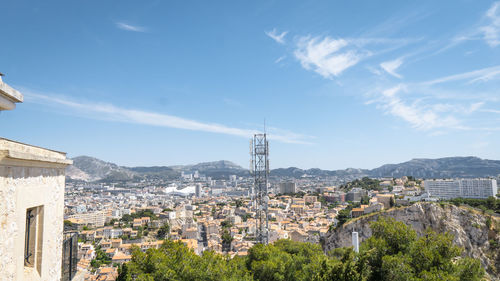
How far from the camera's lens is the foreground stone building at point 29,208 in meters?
2.84

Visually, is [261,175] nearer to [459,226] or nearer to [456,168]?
[459,226]

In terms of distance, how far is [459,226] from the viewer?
24484 millimetres

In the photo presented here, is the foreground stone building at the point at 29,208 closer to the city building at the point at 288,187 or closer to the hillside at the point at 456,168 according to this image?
the city building at the point at 288,187

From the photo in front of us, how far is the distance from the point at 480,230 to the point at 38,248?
29.0 metres

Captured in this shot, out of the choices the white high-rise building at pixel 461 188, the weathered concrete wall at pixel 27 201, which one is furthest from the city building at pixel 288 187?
the weathered concrete wall at pixel 27 201

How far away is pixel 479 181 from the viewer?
234ft

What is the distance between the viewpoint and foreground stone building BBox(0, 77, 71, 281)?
2836mm

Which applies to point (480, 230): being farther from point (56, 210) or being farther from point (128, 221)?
point (128, 221)

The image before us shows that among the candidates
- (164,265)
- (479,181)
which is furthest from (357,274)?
(479,181)

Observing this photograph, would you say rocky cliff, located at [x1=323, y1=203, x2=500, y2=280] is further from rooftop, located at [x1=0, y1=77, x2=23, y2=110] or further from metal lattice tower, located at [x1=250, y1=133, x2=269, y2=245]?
rooftop, located at [x1=0, y1=77, x2=23, y2=110]

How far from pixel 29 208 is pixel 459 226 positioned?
1155 inches

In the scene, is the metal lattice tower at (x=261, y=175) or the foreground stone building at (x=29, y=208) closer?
the foreground stone building at (x=29, y=208)

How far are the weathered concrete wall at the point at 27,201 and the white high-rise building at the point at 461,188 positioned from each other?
262ft

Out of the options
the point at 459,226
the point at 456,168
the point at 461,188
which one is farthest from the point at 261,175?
the point at 456,168
